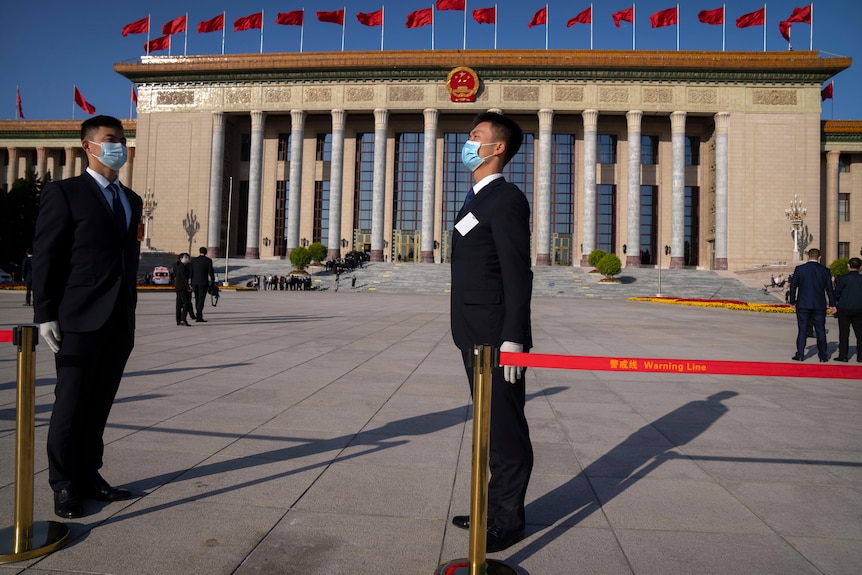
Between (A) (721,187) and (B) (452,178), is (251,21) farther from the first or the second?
(A) (721,187)

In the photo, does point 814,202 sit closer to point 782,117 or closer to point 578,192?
point 782,117

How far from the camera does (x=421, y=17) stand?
44531mm

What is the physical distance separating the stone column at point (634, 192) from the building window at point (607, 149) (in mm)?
4202

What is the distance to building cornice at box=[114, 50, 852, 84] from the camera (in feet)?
143

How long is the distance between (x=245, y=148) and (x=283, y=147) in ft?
12.4

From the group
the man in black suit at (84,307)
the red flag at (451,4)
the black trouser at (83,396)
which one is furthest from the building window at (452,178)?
the black trouser at (83,396)

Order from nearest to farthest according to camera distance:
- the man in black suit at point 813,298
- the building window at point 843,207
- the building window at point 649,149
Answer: the man in black suit at point 813,298
the building window at point 843,207
the building window at point 649,149

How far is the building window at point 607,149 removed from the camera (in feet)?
163

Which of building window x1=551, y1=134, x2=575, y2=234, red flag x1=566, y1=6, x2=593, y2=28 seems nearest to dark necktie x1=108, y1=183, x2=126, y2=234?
red flag x1=566, y1=6, x2=593, y2=28

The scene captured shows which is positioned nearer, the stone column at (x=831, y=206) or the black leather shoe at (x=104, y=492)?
the black leather shoe at (x=104, y=492)

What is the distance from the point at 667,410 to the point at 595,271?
36261 mm

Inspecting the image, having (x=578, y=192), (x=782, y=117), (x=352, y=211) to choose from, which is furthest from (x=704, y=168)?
(x=352, y=211)

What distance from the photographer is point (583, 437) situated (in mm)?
4711

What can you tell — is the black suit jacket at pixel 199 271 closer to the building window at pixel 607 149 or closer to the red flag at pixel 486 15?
the red flag at pixel 486 15
